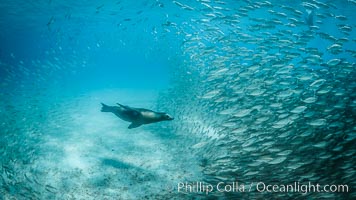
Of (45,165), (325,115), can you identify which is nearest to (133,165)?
(45,165)

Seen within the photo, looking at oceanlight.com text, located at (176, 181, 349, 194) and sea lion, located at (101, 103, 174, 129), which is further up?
sea lion, located at (101, 103, 174, 129)

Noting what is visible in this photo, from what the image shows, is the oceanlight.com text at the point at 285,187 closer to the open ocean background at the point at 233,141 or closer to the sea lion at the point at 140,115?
the open ocean background at the point at 233,141

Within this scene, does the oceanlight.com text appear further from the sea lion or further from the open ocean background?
the sea lion

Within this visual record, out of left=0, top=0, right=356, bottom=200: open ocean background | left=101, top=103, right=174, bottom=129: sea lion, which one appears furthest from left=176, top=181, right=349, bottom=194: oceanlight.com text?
left=101, top=103, right=174, bottom=129: sea lion

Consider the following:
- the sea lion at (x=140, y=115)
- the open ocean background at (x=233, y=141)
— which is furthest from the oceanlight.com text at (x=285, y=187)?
the sea lion at (x=140, y=115)

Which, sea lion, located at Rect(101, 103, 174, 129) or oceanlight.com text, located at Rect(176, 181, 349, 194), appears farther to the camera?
sea lion, located at Rect(101, 103, 174, 129)

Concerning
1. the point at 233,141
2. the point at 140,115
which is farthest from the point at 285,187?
the point at 140,115

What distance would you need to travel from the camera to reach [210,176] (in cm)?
674

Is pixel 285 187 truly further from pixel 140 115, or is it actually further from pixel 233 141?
pixel 140 115

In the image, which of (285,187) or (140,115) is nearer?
(285,187)

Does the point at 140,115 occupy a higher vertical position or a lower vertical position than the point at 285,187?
higher

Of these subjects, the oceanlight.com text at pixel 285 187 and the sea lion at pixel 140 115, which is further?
the sea lion at pixel 140 115

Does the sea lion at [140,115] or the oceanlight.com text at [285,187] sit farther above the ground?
the sea lion at [140,115]

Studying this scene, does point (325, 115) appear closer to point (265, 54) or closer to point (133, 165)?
point (265, 54)
